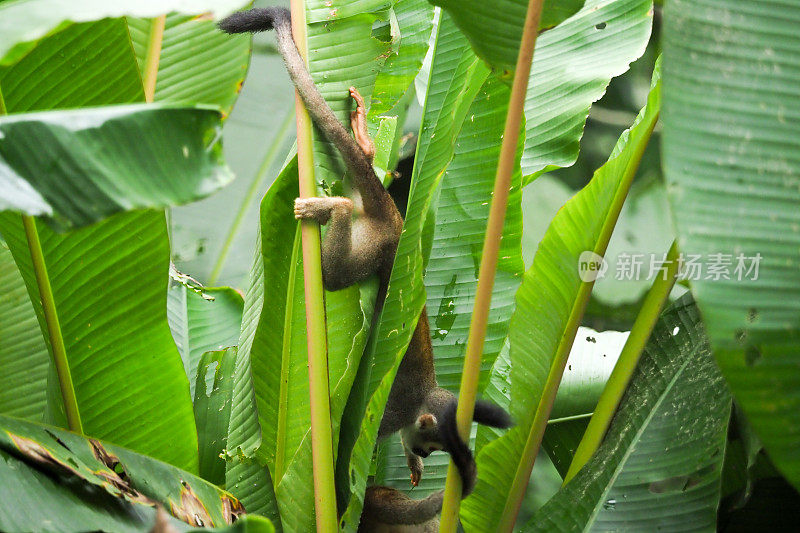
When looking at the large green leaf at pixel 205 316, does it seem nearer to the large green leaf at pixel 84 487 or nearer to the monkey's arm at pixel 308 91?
the monkey's arm at pixel 308 91

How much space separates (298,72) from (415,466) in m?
0.93

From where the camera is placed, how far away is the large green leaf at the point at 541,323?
4.18 ft

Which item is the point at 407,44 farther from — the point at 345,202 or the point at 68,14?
the point at 68,14

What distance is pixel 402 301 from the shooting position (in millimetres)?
1192

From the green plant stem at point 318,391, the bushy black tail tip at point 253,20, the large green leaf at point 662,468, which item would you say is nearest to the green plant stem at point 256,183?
the bushy black tail tip at point 253,20

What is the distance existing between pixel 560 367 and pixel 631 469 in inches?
8.9

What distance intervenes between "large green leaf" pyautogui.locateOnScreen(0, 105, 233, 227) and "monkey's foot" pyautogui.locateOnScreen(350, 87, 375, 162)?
710 millimetres

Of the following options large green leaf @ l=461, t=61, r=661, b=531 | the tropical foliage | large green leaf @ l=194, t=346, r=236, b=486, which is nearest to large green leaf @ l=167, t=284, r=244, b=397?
the tropical foliage

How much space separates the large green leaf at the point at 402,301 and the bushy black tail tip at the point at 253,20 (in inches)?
14.7

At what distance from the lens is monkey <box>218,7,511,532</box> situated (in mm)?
1282

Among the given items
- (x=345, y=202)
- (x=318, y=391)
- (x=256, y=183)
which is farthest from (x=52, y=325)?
(x=256, y=183)

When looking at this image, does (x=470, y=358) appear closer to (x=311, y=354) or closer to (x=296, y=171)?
(x=311, y=354)

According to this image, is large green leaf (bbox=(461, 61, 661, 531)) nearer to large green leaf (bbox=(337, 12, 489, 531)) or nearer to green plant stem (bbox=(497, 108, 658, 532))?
green plant stem (bbox=(497, 108, 658, 532))

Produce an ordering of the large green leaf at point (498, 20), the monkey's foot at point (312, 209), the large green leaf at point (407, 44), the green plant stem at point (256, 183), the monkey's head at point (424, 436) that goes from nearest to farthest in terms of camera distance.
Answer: the large green leaf at point (498, 20), the monkey's foot at point (312, 209), the large green leaf at point (407, 44), the monkey's head at point (424, 436), the green plant stem at point (256, 183)
